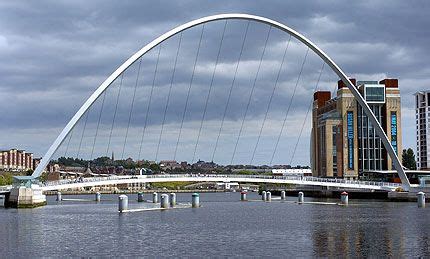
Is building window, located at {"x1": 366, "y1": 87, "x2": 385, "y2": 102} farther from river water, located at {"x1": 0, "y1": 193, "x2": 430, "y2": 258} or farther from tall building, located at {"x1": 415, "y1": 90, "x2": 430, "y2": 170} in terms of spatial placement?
river water, located at {"x1": 0, "y1": 193, "x2": 430, "y2": 258}

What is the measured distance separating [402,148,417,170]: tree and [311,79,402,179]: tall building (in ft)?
135

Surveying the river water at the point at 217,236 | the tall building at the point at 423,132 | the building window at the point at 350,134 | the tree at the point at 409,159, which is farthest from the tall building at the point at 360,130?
the river water at the point at 217,236

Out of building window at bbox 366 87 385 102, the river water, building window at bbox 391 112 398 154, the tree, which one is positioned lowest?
the river water

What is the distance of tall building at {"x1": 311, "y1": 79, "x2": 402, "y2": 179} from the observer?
421 feet

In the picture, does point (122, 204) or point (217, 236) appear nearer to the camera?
point (217, 236)

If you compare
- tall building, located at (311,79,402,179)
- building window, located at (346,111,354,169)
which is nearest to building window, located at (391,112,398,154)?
tall building, located at (311,79,402,179)

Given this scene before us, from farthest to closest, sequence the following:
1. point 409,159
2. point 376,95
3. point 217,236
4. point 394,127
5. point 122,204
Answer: point 409,159 < point 394,127 < point 376,95 < point 122,204 < point 217,236

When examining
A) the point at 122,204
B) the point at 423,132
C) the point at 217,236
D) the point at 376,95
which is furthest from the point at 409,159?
the point at 217,236

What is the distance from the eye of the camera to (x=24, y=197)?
2559 inches

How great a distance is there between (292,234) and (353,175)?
95211 mm

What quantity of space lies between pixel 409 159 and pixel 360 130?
4768cm

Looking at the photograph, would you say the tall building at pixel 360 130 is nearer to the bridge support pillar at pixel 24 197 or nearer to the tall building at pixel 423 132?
the tall building at pixel 423 132

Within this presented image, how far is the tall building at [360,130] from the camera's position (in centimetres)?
12838

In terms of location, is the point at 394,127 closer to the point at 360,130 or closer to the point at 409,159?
the point at 360,130
